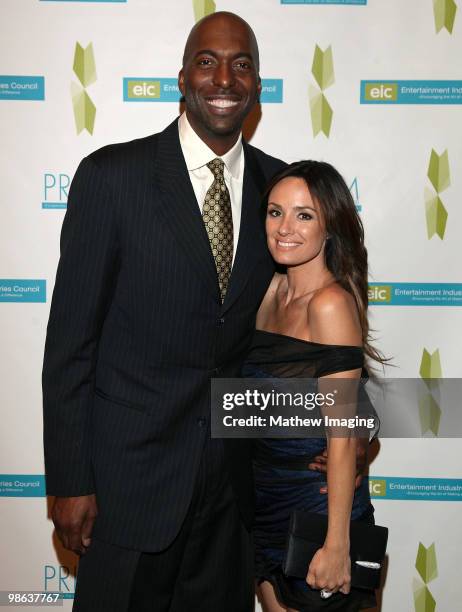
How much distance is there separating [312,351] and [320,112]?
1226 mm

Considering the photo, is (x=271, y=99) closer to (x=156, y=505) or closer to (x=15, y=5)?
(x=15, y=5)

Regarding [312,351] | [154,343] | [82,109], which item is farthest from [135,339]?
[82,109]

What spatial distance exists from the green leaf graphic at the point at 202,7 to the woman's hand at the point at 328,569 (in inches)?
79.0

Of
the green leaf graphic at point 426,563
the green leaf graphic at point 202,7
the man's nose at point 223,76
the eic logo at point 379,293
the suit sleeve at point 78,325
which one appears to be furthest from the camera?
the green leaf graphic at point 426,563

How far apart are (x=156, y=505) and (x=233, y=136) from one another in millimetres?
1085

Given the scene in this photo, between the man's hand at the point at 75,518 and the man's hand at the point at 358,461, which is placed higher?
the man's hand at the point at 358,461

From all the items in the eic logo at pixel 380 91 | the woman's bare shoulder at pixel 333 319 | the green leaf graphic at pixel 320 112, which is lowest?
the woman's bare shoulder at pixel 333 319

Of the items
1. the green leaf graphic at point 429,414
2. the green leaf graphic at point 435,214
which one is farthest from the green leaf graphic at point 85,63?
the green leaf graphic at point 429,414

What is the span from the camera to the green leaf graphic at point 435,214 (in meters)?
2.66

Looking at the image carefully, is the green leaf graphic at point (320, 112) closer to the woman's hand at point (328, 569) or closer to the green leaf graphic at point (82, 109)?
the green leaf graphic at point (82, 109)

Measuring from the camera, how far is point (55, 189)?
2662 mm

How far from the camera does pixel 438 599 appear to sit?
2.86 metres

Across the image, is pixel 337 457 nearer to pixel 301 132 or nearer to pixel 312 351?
pixel 312 351

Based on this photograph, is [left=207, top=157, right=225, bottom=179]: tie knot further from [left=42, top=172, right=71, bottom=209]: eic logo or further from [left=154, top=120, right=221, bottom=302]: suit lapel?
[left=42, top=172, right=71, bottom=209]: eic logo
